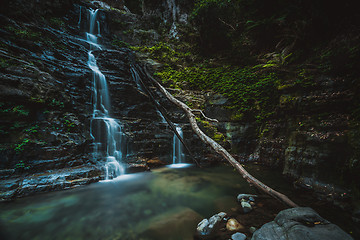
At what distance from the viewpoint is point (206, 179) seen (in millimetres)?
4961

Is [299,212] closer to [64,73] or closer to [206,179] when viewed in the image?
[206,179]

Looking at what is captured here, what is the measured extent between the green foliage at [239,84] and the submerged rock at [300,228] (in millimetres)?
4962

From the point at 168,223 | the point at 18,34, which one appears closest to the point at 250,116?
the point at 168,223

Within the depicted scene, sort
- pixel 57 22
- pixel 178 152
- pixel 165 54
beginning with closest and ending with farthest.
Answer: pixel 178 152 → pixel 57 22 → pixel 165 54

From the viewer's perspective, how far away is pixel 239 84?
23.9ft

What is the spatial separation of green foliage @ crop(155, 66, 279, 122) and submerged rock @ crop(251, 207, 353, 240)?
496cm

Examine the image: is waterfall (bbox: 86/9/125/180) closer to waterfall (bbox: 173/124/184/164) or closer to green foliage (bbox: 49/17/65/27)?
waterfall (bbox: 173/124/184/164)

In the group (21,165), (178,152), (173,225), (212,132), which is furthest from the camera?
(178,152)

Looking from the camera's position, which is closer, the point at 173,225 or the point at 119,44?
the point at 173,225

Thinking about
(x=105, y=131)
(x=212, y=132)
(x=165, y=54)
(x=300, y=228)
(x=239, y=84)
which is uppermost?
(x=165, y=54)

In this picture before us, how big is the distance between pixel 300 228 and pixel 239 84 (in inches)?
266

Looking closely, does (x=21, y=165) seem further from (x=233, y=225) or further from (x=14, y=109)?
(x=233, y=225)

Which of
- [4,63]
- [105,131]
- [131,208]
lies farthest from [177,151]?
[4,63]

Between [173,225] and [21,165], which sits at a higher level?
[21,165]
